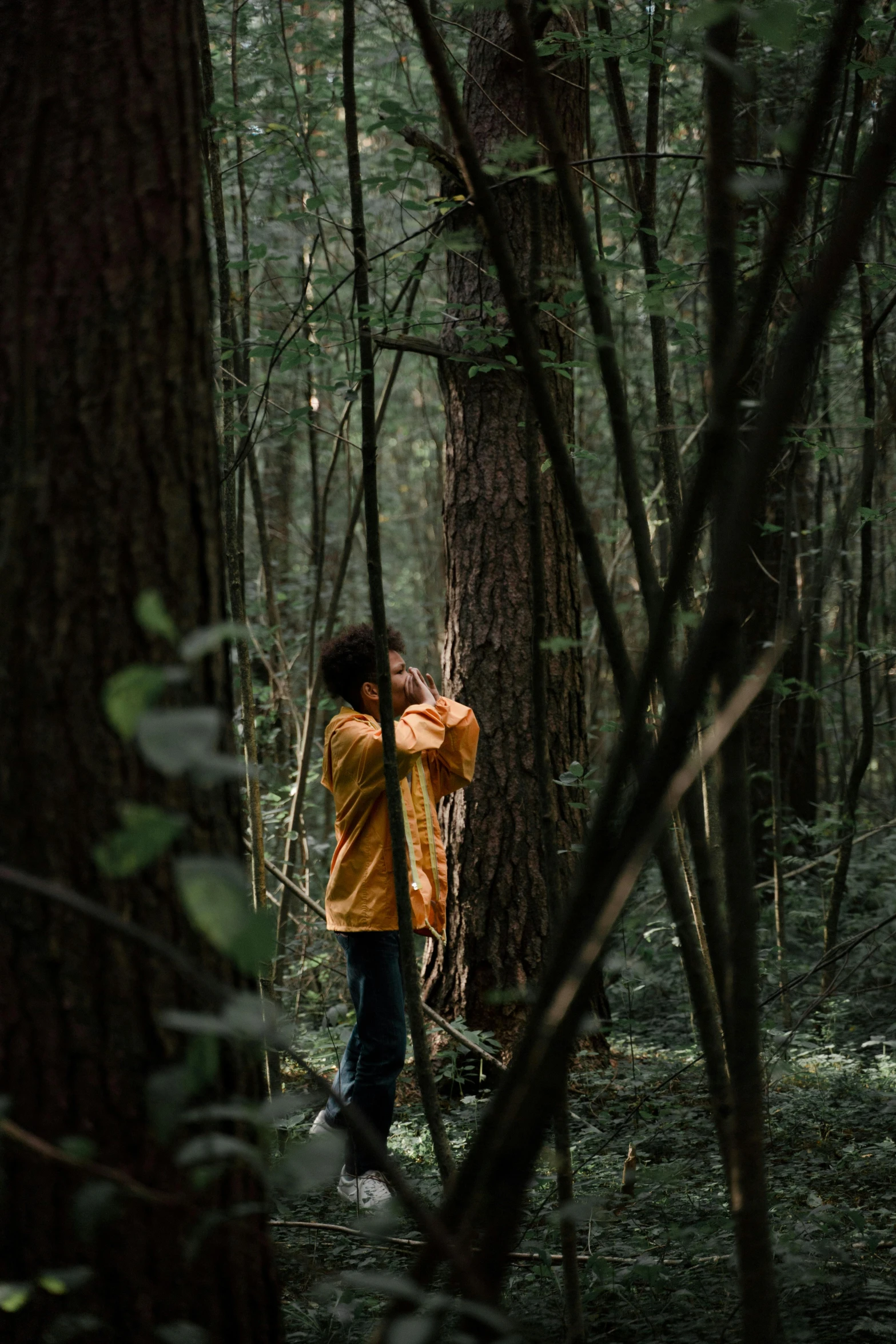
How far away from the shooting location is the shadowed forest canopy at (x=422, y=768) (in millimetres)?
1091

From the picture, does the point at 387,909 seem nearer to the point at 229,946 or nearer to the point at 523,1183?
the point at 523,1183

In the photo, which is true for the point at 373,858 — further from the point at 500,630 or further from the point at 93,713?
the point at 93,713

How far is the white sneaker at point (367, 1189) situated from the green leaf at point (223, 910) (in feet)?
9.22

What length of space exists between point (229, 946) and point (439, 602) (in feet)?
36.6

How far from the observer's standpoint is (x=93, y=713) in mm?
1411

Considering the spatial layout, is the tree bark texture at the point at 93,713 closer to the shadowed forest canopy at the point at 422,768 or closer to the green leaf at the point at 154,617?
the shadowed forest canopy at the point at 422,768

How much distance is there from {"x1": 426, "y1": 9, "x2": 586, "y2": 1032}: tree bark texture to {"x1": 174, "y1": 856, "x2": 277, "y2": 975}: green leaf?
3.93m

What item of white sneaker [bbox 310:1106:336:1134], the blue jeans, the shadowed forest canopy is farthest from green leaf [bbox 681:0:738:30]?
white sneaker [bbox 310:1106:336:1134]

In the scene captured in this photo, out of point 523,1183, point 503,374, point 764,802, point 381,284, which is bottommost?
point 764,802

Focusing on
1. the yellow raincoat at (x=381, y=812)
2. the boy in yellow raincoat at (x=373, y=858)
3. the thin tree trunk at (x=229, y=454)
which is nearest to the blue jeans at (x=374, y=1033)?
the boy in yellow raincoat at (x=373, y=858)

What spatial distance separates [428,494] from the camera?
41.7 ft

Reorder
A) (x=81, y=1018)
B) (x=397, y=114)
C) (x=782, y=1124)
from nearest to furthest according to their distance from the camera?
(x=81, y=1018) → (x=397, y=114) → (x=782, y=1124)

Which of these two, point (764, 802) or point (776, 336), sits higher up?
point (776, 336)

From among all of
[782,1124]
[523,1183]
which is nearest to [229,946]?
[523,1183]
